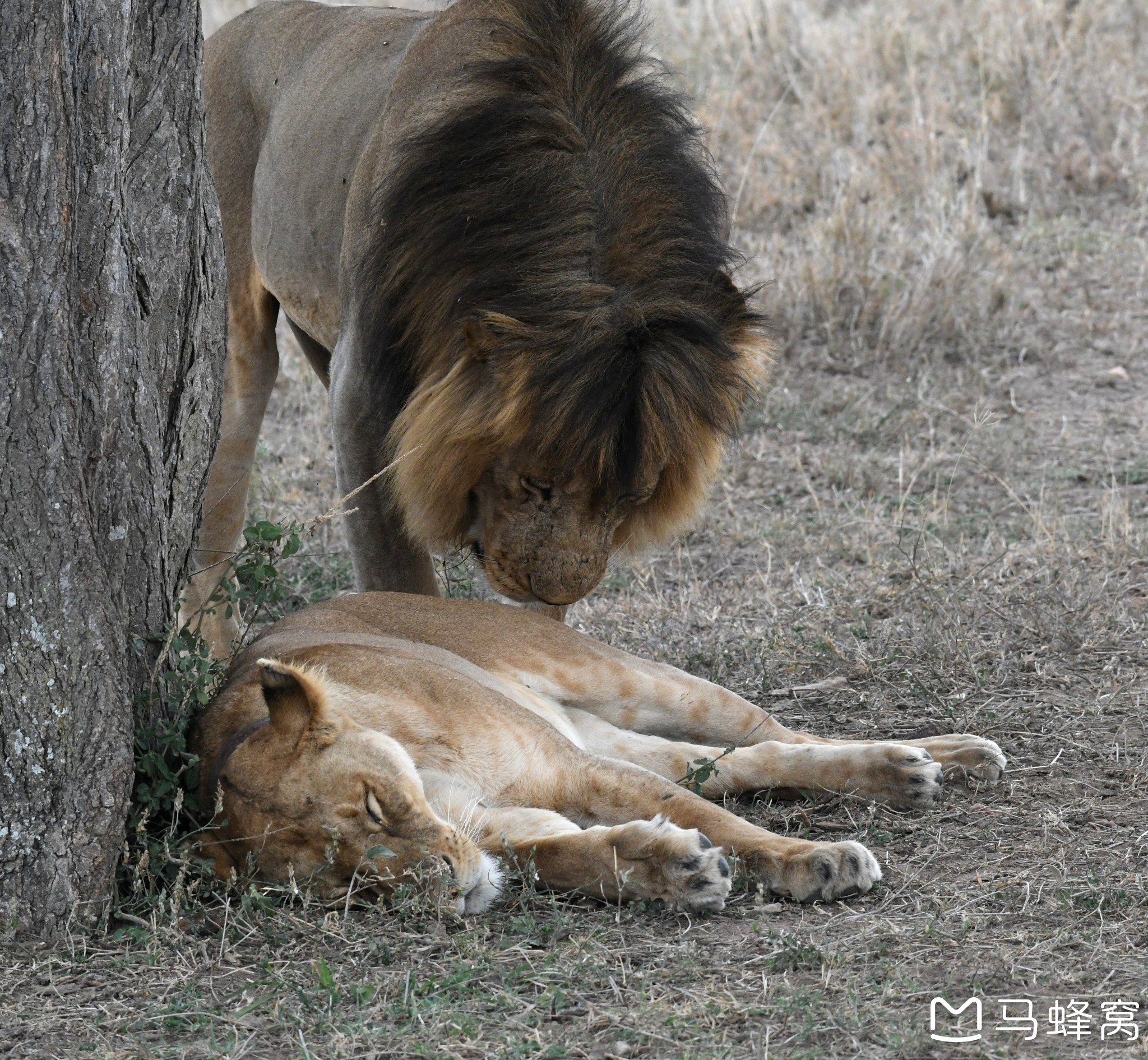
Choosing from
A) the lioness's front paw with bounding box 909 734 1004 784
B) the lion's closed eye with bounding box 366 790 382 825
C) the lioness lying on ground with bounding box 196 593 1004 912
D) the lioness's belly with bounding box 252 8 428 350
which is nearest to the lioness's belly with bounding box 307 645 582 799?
the lioness lying on ground with bounding box 196 593 1004 912

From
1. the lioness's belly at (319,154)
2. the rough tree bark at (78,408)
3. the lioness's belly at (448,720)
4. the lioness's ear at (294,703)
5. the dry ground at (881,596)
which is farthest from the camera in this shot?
the lioness's belly at (319,154)

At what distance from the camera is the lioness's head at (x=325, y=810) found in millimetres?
2811

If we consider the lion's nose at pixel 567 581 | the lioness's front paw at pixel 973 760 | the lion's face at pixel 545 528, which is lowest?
the lioness's front paw at pixel 973 760

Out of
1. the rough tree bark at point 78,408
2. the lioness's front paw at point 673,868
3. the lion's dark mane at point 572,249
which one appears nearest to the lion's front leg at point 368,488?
the lion's dark mane at point 572,249

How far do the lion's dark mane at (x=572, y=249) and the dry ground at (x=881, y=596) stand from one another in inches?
34.5

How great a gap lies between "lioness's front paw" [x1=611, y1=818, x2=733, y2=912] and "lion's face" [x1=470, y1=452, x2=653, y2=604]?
2.82 feet

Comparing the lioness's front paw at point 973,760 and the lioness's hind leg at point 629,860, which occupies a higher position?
the lioness's hind leg at point 629,860

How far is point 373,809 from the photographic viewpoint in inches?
110

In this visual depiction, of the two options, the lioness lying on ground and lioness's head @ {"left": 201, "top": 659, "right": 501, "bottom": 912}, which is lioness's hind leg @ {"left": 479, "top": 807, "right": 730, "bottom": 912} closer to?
the lioness lying on ground

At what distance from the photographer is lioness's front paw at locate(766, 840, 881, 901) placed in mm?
A: 2982

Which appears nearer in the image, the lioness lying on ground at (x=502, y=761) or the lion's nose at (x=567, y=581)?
the lioness lying on ground at (x=502, y=761)

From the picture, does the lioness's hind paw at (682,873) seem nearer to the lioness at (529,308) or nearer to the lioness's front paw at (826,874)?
the lioness's front paw at (826,874)

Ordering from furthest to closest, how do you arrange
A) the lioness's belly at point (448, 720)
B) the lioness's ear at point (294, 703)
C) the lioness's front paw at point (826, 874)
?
1. the lioness's belly at point (448, 720)
2. the lioness's front paw at point (826, 874)
3. the lioness's ear at point (294, 703)

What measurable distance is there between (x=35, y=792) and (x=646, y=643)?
2.22 metres
